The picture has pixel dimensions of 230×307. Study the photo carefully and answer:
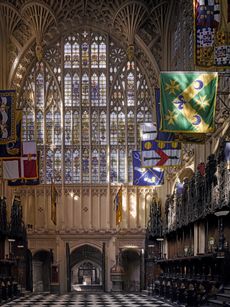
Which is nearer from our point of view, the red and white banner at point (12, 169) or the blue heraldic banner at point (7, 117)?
the blue heraldic banner at point (7, 117)

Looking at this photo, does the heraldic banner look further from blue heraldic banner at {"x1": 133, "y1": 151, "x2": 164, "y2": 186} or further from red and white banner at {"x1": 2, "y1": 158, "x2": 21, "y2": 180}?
blue heraldic banner at {"x1": 133, "y1": 151, "x2": 164, "y2": 186}

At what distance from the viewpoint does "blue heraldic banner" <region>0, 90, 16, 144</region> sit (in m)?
26.0

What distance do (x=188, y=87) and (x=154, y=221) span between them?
25.9 m

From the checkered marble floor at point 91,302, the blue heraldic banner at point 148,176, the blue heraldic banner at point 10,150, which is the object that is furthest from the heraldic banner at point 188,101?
the blue heraldic banner at point 148,176

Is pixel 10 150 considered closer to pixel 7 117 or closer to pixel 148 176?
pixel 7 117

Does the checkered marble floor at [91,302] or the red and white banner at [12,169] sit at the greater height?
the red and white banner at [12,169]

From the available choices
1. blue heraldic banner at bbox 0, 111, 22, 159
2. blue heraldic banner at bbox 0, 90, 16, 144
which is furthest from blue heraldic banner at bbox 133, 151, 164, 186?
blue heraldic banner at bbox 0, 90, 16, 144

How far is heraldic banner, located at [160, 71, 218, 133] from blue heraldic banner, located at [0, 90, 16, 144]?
781 cm

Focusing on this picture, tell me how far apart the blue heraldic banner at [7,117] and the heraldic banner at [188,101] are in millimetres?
7813

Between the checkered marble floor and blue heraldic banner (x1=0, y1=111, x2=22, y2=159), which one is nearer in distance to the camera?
blue heraldic banner (x1=0, y1=111, x2=22, y2=159)

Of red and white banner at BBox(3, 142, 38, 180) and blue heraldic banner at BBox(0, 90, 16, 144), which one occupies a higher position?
blue heraldic banner at BBox(0, 90, 16, 144)

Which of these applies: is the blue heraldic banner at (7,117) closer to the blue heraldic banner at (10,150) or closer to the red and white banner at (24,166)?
the blue heraldic banner at (10,150)

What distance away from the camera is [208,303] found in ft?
72.9

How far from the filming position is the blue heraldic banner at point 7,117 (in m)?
26.0
